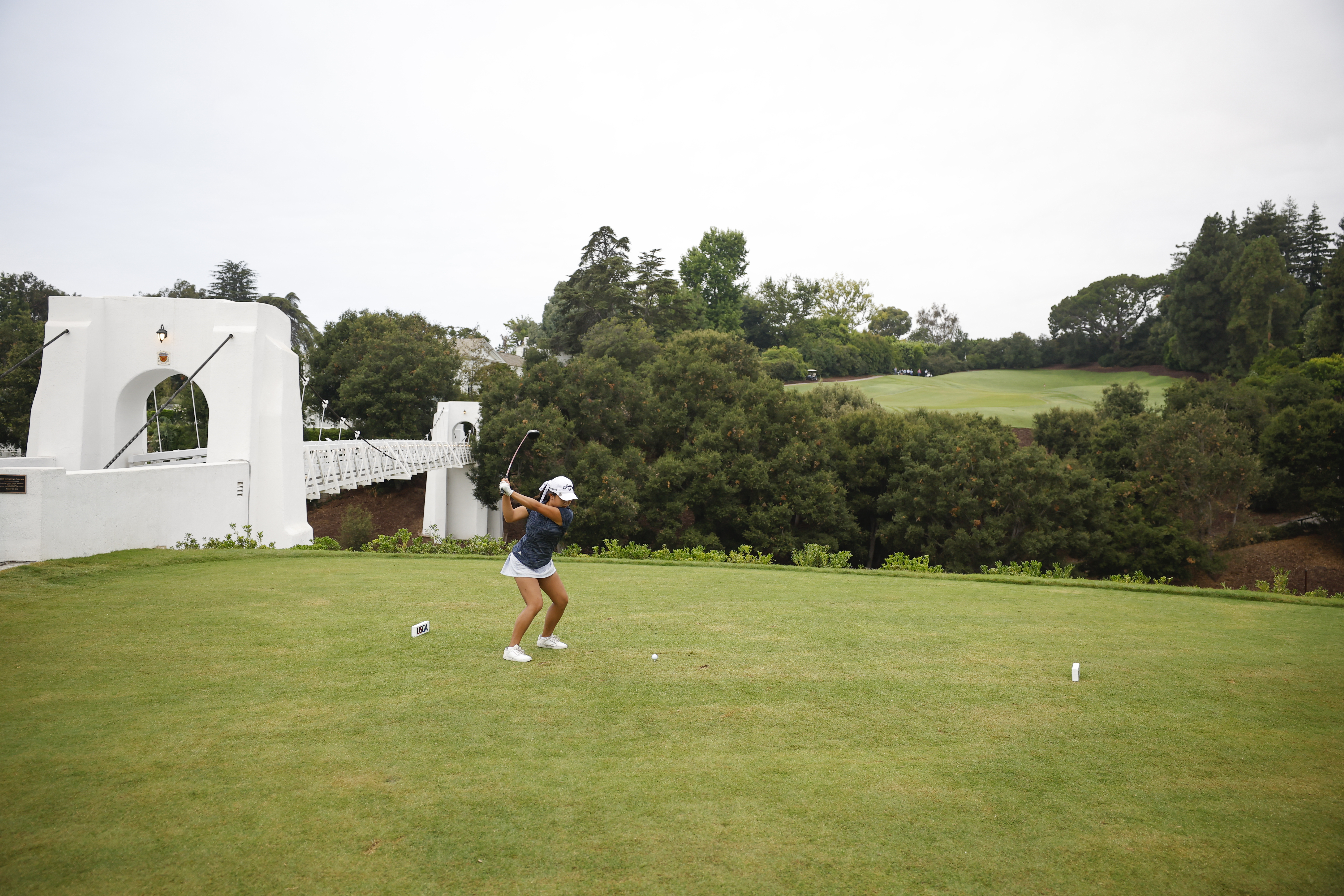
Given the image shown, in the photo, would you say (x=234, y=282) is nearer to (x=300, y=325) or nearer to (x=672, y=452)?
(x=300, y=325)

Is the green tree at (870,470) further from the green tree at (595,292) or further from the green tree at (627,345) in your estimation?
the green tree at (595,292)

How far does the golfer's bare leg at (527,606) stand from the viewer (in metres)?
6.37

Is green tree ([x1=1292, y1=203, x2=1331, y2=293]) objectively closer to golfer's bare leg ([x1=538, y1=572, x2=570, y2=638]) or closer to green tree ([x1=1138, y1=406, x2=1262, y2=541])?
green tree ([x1=1138, y1=406, x2=1262, y2=541])

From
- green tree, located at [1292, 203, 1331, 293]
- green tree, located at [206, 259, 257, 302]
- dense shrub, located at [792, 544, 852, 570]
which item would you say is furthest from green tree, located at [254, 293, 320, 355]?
green tree, located at [1292, 203, 1331, 293]

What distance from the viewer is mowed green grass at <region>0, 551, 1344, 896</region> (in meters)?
3.34

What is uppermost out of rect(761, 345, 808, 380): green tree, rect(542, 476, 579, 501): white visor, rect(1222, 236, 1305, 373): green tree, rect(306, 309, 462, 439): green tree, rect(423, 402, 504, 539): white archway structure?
rect(1222, 236, 1305, 373): green tree

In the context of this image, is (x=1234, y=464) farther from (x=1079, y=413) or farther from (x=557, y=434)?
(x=557, y=434)

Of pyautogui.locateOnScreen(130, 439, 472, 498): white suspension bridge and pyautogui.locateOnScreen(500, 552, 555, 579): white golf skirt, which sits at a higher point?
pyautogui.locateOnScreen(500, 552, 555, 579): white golf skirt

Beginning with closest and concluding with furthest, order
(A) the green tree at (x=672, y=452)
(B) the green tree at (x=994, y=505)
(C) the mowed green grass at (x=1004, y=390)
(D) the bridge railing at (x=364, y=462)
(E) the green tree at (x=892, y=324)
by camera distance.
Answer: (D) the bridge railing at (x=364, y=462) < (B) the green tree at (x=994, y=505) < (A) the green tree at (x=672, y=452) < (C) the mowed green grass at (x=1004, y=390) < (E) the green tree at (x=892, y=324)

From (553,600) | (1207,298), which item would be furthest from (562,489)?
(1207,298)

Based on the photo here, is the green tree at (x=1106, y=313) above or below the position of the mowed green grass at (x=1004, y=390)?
above

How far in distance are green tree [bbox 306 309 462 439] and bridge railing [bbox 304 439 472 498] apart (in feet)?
33.0

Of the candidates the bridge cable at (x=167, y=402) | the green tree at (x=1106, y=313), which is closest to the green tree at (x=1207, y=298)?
the green tree at (x=1106, y=313)

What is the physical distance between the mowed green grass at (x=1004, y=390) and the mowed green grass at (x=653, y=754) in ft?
174
